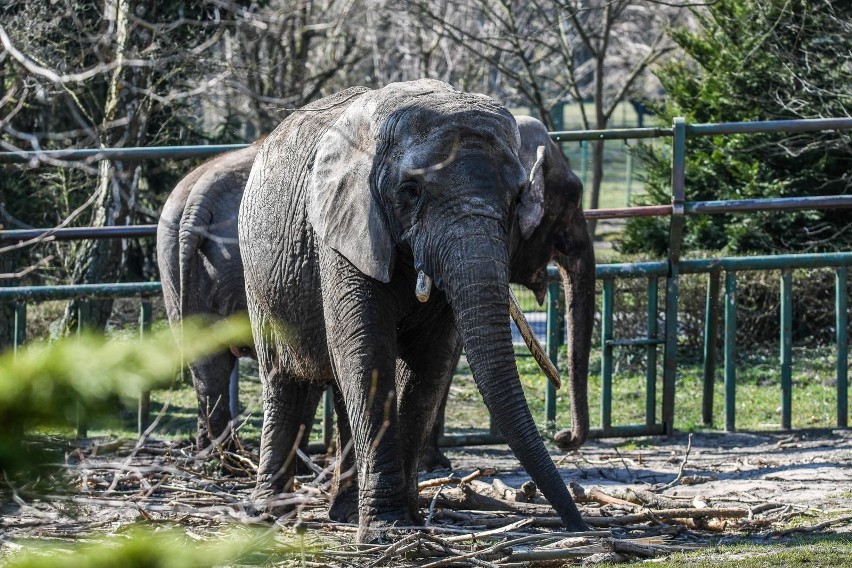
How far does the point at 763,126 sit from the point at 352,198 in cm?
408

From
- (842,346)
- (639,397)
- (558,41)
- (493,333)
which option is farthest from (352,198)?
(558,41)

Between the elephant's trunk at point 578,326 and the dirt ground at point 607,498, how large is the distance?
0.78 feet

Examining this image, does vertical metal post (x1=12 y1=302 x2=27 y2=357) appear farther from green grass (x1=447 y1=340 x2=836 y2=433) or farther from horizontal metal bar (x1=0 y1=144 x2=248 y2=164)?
green grass (x1=447 y1=340 x2=836 y2=433)

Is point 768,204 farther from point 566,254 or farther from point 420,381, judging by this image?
point 420,381

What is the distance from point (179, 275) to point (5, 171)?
8.27 meters

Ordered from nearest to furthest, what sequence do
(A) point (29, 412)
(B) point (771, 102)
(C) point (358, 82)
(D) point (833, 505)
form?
1. (A) point (29, 412)
2. (D) point (833, 505)
3. (B) point (771, 102)
4. (C) point (358, 82)

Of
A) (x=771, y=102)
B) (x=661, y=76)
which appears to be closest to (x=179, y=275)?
(x=771, y=102)

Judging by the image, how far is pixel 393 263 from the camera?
6375 mm

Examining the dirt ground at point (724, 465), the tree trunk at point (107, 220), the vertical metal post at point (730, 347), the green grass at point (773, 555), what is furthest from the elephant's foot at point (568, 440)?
the tree trunk at point (107, 220)

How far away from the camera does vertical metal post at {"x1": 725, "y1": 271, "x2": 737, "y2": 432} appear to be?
32.2 feet

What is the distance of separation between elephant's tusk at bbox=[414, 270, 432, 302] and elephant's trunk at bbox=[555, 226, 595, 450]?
7.96 feet

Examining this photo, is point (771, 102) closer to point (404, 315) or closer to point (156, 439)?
point (156, 439)

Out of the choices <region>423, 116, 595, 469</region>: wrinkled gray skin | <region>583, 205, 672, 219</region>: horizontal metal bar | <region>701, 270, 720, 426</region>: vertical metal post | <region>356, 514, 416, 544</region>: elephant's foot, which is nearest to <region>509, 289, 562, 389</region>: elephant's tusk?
<region>423, 116, 595, 469</region>: wrinkled gray skin

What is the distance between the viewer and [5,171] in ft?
53.7
